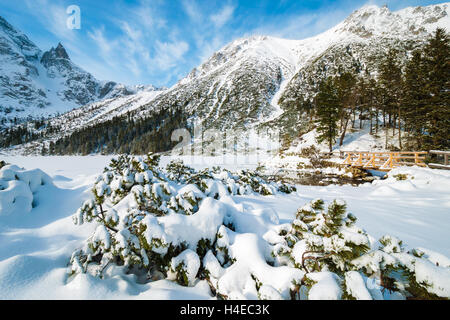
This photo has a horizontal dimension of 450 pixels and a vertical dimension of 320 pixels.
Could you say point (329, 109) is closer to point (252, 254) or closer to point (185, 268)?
point (252, 254)

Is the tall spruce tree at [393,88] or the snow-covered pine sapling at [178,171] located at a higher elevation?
the tall spruce tree at [393,88]

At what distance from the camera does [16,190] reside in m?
2.77

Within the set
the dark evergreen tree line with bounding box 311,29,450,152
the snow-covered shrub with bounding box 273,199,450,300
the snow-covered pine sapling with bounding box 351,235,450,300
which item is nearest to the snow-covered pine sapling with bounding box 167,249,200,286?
the snow-covered shrub with bounding box 273,199,450,300

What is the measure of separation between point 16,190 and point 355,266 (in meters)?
4.55

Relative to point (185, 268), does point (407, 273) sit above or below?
above

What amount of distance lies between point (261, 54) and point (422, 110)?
11689cm

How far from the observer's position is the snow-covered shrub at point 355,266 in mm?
1023

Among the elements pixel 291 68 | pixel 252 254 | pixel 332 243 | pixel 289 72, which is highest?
pixel 291 68

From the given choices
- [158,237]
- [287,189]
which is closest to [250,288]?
[158,237]

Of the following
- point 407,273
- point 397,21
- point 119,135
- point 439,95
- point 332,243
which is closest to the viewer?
point 407,273

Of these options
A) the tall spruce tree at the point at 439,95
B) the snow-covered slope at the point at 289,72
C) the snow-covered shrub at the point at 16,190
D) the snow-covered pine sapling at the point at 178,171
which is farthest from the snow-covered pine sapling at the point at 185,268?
the snow-covered slope at the point at 289,72

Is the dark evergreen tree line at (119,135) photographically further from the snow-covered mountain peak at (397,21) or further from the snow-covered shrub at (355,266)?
the snow-covered mountain peak at (397,21)

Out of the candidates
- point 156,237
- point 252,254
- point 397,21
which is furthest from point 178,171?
point 397,21

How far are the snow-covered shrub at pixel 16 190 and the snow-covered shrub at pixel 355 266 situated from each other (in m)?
3.81
